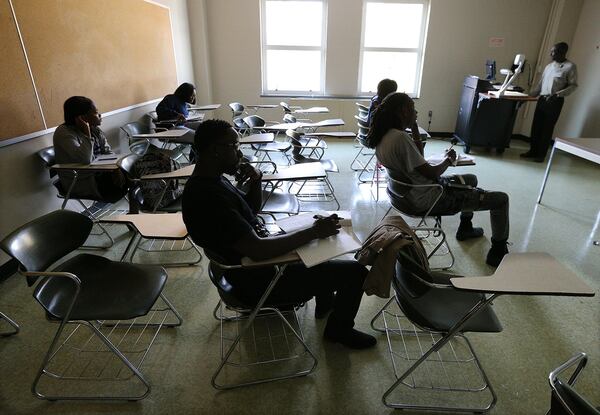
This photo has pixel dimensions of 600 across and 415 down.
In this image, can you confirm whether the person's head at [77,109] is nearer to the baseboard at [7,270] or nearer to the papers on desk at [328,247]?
the baseboard at [7,270]

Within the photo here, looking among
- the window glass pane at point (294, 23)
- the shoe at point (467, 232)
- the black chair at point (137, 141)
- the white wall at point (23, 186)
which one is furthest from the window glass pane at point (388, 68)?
the white wall at point (23, 186)

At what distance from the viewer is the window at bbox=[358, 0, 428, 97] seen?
635 cm

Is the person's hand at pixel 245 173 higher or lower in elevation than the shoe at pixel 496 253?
higher

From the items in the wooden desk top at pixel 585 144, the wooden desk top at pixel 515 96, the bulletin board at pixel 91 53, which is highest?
the bulletin board at pixel 91 53

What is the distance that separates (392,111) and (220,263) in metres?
1.63

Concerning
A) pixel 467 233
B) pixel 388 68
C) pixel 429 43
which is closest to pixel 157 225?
pixel 467 233

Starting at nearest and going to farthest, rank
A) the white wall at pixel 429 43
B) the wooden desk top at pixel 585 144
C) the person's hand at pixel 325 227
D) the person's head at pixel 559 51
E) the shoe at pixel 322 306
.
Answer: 1. the person's hand at pixel 325 227
2. the shoe at pixel 322 306
3. the wooden desk top at pixel 585 144
4. the person's head at pixel 559 51
5. the white wall at pixel 429 43

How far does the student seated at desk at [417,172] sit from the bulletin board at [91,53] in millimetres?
2638

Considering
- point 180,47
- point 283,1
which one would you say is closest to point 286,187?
point 180,47

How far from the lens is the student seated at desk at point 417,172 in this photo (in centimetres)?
236

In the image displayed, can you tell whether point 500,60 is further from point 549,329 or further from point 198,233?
point 198,233

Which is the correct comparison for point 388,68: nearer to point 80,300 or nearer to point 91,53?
point 91,53

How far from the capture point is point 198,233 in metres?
1.42

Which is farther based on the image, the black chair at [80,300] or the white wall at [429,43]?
the white wall at [429,43]
